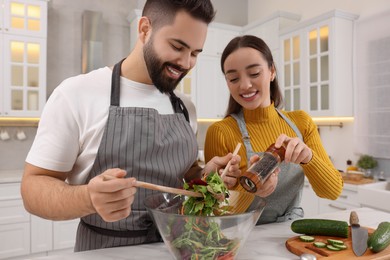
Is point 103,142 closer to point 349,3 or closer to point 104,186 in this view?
point 104,186

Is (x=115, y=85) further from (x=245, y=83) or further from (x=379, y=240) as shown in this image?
(x=379, y=240)

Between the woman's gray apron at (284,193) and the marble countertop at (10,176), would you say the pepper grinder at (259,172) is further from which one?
the marble countertop at (10,176)

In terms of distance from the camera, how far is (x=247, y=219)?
92 cm

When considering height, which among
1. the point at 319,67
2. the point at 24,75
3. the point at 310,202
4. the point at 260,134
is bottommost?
the point at 310,202

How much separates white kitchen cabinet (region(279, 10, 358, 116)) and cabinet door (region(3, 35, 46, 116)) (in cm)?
265

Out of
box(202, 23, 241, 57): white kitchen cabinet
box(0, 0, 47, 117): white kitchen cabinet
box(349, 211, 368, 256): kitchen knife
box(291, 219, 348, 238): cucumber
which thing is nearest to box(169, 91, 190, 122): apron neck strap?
box(291, 219, 348, 238): cucumber

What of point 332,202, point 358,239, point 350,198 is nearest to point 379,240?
point 358,239

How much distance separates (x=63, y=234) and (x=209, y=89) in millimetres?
2392

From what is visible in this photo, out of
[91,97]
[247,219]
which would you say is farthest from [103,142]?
[247,219]

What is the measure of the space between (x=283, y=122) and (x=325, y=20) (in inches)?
86.9

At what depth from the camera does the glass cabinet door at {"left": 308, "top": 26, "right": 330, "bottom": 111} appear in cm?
344

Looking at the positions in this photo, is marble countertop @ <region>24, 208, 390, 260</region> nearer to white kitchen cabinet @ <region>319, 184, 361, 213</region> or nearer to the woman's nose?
the woman's nose

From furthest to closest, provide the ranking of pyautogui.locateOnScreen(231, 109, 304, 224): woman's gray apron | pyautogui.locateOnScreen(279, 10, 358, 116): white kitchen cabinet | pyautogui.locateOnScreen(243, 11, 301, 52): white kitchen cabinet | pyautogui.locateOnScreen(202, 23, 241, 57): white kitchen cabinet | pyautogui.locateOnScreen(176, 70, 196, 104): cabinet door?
pyautogui.locateOnScreen(202, 23, 241, 57): white kitchen cabinet → pyautogui.locateOnScreen(176, 70, 196, 104): cabinet door → pyautogui.locateOnScreen(243, 11, 301, 52): white kitchen cabinet → pyautogui.locateOnScreen(279, 10, 358, 116): white kitchen cabinet → pyautogui.locateOnScreen(231, 109, 304, 224): woman's gray apron

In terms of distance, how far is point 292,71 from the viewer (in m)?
3.87
